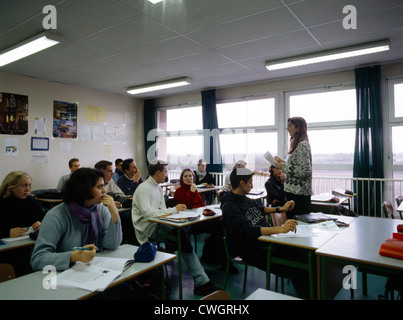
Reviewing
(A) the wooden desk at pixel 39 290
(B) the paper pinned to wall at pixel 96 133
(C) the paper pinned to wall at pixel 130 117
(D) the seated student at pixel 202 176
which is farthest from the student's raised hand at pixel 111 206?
(C) the paper pinned to wall at pixel 130 117

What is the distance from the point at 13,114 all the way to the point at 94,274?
525 cm

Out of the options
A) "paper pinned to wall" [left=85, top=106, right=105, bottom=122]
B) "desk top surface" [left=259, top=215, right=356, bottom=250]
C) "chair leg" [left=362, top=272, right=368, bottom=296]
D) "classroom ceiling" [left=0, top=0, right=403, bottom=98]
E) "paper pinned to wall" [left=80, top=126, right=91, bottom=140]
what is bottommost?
"chair leg" [left=362, top=272, right=368, bottom=296]

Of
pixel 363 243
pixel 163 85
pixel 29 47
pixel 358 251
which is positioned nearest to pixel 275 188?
pixel 363 243

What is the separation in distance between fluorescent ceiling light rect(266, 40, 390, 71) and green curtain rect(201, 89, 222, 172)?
2.12m

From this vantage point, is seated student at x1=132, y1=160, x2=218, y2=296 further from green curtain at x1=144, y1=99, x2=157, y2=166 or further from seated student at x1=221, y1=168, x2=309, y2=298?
green curtain at x1=144, y1=99, x2=157, y2=166

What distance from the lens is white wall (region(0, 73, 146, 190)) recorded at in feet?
18.2

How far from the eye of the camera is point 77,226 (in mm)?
1754

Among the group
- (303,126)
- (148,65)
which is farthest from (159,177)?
(148,65)

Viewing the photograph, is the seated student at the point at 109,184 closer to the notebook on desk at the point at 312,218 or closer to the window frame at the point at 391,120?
the notebook on desk at the point at 312,218

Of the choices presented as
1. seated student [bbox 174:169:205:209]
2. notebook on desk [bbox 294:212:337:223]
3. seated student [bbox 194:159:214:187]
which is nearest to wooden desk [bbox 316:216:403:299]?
notebook on desk [bbox 294:212:337:223]

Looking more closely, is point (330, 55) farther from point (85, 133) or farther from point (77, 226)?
point (85, 133)

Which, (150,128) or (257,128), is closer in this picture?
(257,128)

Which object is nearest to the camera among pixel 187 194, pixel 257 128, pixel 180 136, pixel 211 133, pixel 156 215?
pixel 156 215

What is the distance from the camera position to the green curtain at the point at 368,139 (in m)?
5.00
